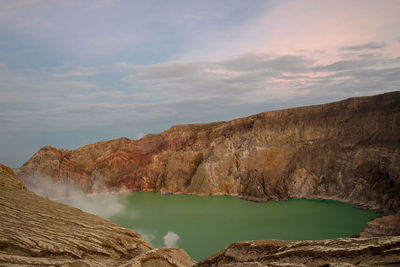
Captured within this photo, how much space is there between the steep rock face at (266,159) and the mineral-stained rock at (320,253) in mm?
27535

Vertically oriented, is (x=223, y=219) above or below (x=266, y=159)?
below

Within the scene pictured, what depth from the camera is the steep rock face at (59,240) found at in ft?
11.9

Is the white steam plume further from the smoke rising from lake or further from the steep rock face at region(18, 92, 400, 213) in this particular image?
the smoke rising from lake

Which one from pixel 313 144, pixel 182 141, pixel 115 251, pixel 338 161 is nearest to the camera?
pixel 115 251

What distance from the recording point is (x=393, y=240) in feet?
11.0

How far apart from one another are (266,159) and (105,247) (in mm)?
35326

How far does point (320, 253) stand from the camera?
3.54 metres

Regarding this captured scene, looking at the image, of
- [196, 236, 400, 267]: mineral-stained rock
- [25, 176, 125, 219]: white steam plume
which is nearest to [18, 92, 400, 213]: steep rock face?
[25, 176, 125, 219]: white steam plume

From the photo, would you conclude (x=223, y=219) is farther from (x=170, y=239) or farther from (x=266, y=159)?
(x=266, y=159)

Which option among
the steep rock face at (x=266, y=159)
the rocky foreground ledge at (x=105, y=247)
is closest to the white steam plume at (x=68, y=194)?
the steep rock face at (x=266, y=159)

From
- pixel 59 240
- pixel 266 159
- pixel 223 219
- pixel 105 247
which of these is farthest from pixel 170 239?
pixel 266 159

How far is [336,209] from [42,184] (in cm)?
4323

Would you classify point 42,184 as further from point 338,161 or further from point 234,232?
point 338,161

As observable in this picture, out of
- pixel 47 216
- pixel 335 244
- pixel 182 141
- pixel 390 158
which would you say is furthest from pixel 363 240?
pixel 182 141
